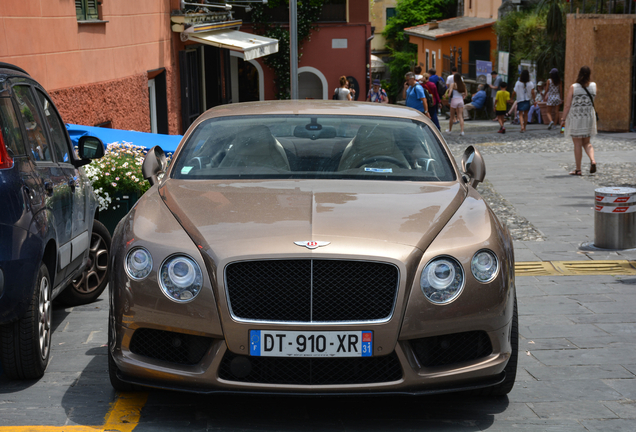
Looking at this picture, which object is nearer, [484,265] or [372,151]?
Answer: [484,265]

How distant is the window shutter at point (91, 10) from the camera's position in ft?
43.2

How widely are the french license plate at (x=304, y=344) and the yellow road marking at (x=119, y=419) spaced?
0.80 metres

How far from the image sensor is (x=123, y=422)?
4059 mm

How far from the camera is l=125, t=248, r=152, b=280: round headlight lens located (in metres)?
3.93

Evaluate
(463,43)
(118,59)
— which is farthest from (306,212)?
(463,43)

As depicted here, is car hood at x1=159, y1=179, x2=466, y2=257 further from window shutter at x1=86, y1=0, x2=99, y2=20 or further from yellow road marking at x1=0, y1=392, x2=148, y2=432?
window shutter at x1=86, y1=0, x2=99, y2=20

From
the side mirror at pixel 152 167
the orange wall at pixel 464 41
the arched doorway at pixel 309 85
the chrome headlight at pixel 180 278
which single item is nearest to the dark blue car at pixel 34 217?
the side mirror at pixel 152 167

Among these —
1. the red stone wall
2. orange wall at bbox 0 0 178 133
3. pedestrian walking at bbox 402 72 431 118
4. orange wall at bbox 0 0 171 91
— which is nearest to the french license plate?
orange wall at bbox 0 0 171 91

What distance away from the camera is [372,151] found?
5242mm

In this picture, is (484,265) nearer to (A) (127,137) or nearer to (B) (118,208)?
(B) (118,208)

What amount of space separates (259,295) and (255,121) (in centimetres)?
200

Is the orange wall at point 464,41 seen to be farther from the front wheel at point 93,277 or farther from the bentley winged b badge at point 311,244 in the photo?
the bentley winged b badge at point 311,244

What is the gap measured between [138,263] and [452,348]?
1.55 m

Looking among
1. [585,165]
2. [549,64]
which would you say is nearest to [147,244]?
[585,165]
